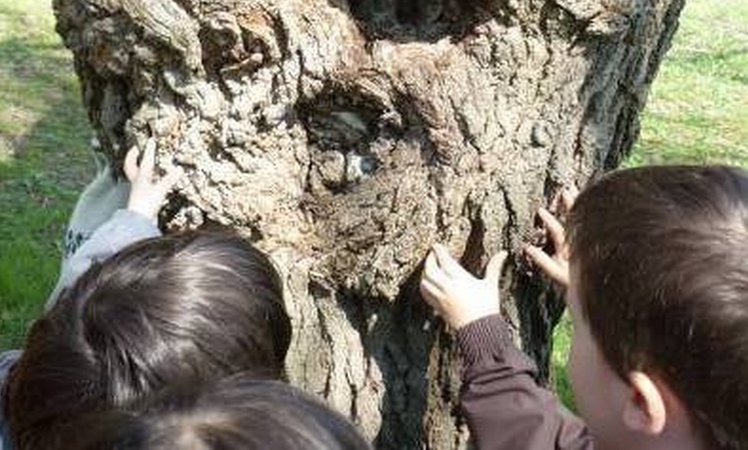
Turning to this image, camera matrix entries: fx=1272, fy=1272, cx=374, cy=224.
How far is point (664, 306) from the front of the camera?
1.71m

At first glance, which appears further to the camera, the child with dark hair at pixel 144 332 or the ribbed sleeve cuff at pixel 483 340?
the ribbed sleeve cuff at pixel 483 340

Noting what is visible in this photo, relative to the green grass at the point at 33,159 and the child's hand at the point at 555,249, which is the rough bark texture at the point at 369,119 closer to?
the child's hand at the point at 555,249

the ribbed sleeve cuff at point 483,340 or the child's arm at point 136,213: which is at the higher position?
the child's arm at point 136,213

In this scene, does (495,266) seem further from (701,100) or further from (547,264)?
(701,100)

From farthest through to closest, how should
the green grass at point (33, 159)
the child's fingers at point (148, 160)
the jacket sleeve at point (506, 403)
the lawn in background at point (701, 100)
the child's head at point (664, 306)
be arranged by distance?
the lawn in background at point (701, 100), the green grass at point (33, 159), the child's fingers at point (148, 160), the jacket sleeve at point (506, 403), the child's head at point (664, 306)

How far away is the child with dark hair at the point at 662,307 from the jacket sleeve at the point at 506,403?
0.19 metres

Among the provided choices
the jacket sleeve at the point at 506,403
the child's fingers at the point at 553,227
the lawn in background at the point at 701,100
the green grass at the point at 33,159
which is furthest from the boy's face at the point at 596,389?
the green grass at the point at 33,159

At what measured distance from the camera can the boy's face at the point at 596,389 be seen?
1814 millimetres

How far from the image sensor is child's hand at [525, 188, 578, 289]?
2373mm

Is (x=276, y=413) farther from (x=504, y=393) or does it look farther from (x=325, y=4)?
(x=325, y=4)

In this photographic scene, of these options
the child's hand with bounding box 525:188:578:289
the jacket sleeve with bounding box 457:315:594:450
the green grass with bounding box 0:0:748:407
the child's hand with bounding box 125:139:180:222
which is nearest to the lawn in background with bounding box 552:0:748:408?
the green grass with bounding box 0:0:748:407

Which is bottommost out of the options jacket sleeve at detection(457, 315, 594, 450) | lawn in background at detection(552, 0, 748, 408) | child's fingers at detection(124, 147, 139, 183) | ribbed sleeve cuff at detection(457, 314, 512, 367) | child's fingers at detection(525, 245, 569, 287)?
lawn in background at detection(552, 0, 748, 408)

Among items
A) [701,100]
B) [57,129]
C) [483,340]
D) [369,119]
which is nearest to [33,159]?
[57,129]

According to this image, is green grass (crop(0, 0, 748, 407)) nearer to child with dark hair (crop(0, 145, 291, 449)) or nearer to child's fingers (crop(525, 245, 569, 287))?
child's fingers (crop(525, 245, 569, 287))
